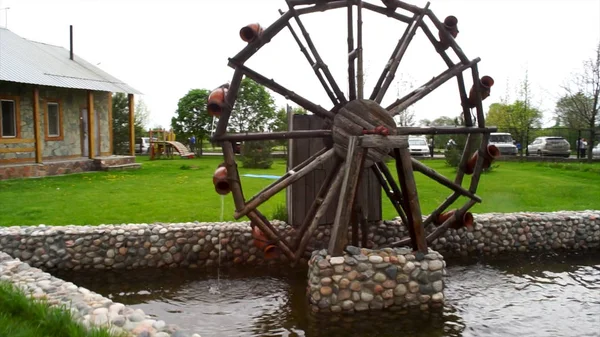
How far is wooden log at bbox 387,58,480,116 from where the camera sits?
26.0ft

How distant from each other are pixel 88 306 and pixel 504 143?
2685cm

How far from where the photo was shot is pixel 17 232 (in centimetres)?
835

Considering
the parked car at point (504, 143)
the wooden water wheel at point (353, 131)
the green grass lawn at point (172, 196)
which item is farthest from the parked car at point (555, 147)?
the wooden water wheel at point (353, 131)

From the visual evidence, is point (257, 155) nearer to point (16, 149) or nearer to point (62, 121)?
point (62, 121)

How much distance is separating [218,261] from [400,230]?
3.01 m

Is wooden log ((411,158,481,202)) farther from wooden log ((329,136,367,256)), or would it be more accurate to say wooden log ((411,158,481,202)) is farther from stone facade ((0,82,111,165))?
stone facade ((0,82,111,165))

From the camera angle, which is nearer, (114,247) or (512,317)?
(512,317)

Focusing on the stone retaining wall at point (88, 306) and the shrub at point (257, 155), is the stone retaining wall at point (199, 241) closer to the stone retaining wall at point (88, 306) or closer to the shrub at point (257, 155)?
the stone retaining wall at point (88, 306)

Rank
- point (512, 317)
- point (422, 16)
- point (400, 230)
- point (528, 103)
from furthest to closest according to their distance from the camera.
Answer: point (528, 103) → point (400, 230) → point (422, 16) → point (512, 317)

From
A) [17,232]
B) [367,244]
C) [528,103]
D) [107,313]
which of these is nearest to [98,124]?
[17,232]

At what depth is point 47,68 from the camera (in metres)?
19.2

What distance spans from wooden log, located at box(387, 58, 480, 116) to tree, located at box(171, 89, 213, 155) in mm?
24727

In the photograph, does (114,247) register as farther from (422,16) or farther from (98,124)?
(98,124)

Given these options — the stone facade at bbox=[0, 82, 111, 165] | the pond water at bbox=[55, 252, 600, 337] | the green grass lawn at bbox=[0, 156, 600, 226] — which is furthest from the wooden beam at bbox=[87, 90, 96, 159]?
the pond water at bbox=[55, 252, 600, 337]
